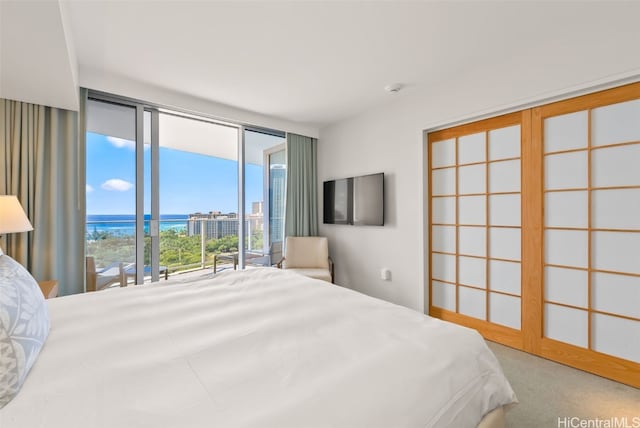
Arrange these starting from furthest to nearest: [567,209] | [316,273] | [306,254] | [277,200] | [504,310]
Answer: [277,200], [306,254], [316,273], [504,310], [567,209]

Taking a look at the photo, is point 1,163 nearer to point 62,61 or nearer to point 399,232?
point 62,61

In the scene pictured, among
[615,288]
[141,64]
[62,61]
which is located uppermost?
[141,64]

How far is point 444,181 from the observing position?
3084 millimetres

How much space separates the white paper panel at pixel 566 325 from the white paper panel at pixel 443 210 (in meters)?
1.12

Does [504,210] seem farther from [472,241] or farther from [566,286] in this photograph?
[566,286]

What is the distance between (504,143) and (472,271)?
1298 mm

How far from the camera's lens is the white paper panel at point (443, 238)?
3.03 m

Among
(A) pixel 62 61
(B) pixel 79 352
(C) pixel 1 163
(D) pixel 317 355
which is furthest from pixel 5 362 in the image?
(C) pixel 1 163

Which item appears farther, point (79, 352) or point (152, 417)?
point (79, 352)

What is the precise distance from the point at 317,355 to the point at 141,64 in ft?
9.44

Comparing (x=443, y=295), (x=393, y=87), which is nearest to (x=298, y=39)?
(x=393, y=87)

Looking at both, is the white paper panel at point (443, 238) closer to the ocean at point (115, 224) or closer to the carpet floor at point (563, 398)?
the carpet floor at point (563, 398)

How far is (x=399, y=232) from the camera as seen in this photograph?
3.40m

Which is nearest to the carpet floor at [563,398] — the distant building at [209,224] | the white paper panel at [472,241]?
the white paper panel at [472,241]
